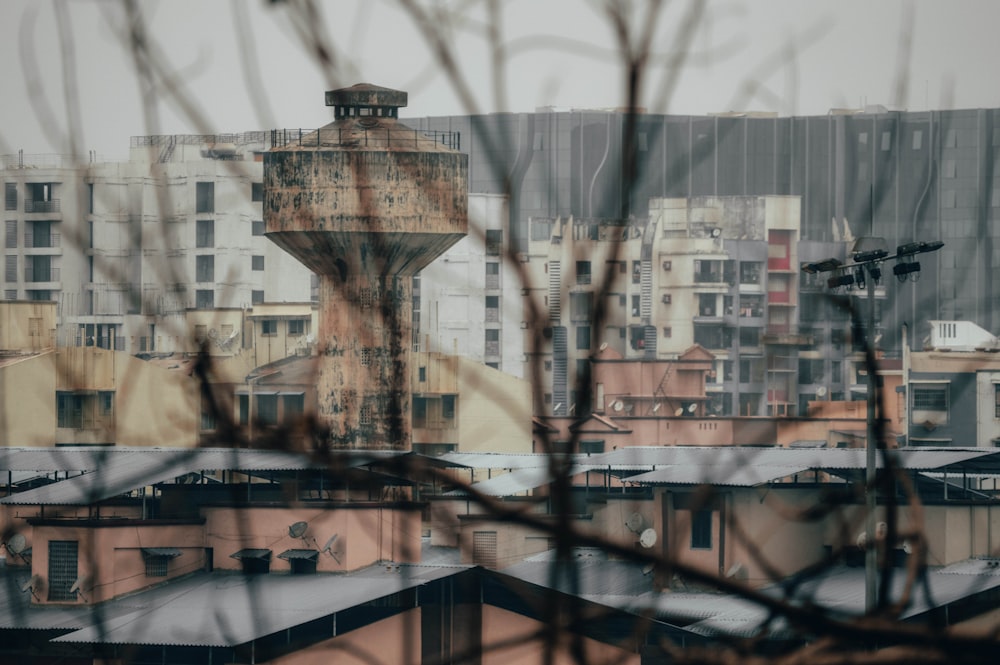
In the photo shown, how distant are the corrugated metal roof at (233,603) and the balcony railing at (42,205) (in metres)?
36.2

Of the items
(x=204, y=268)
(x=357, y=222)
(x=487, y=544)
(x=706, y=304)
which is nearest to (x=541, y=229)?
(x=706, y=304)

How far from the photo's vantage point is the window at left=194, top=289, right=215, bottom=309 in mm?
55438

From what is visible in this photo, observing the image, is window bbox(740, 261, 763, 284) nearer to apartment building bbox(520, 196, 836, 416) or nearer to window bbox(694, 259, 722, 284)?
apartment building bbox(520, 196, 836, 416)

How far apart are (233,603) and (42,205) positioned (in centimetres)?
3898

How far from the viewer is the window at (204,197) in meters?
54.9

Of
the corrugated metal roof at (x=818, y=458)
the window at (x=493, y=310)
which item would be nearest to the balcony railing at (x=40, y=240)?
the window at (x=493, y=310)

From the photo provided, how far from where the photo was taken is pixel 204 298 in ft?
183

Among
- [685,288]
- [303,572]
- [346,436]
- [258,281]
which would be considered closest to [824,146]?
[685,288]

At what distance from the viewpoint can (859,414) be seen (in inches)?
1689

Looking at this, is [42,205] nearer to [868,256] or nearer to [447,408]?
[447,408]

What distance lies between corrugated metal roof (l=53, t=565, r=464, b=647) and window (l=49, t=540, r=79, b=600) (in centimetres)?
100

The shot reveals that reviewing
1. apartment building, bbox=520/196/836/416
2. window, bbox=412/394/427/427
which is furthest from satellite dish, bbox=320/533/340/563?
apartment building, bbox=520/196/836/416

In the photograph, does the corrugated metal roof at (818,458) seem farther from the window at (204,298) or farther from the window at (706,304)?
the window at (204,298)

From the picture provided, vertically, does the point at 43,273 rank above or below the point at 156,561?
above
